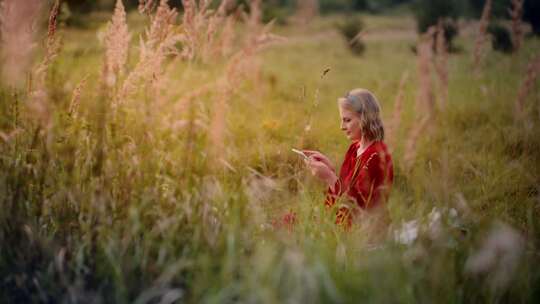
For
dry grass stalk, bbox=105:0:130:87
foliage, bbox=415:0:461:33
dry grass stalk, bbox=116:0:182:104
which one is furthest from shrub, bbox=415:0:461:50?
dry grass stalk, bbox=105:0:130:87

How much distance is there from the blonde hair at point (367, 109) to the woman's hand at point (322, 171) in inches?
13.9

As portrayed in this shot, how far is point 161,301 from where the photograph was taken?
1.84 m

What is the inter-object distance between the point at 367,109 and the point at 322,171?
47cm

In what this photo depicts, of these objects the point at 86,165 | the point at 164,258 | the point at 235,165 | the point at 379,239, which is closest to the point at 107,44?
the point at 86,165

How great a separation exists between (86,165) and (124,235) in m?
0.40

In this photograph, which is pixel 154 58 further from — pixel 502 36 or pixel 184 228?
pixel 502 36

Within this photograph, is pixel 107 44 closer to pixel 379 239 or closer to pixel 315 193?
pixel 315 193

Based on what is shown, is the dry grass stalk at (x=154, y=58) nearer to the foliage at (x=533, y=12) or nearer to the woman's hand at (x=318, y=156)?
the woman's hand at (x=318, y=156)

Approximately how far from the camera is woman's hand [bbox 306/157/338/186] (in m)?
2.88

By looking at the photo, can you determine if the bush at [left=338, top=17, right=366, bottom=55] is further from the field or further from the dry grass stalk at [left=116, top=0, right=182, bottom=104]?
the dry grass stalk at [left=116, top=0, right=182, bottom=104]

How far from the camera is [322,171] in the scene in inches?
115

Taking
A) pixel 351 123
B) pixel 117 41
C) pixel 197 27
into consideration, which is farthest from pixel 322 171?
pixel 117 41

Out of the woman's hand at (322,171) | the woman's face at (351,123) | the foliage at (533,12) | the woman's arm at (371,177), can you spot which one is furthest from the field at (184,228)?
the foliage at (533,12)

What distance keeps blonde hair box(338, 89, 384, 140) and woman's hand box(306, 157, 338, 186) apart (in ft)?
1.16
